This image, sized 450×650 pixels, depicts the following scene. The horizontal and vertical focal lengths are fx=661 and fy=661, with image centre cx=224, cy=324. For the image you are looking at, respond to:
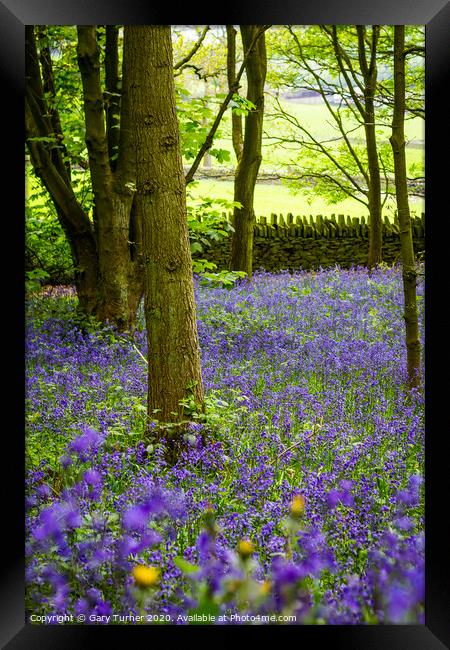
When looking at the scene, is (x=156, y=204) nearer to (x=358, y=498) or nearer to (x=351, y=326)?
(x=358, y=498)

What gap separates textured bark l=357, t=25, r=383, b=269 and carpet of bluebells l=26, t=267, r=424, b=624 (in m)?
1.77

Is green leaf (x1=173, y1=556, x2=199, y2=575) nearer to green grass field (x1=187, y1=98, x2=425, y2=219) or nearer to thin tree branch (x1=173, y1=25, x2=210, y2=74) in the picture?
green grass field (x1=187, y1=98, x2=425, y2=219)

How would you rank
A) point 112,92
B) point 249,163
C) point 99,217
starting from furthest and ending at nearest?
point 249,163 < point 112,92 < point 99,217

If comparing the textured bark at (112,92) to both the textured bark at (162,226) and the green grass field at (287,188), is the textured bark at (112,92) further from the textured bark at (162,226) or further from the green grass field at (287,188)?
the textured bark at (162,226)

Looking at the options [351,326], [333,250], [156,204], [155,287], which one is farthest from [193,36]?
[333,250]

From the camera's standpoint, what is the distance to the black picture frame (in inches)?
112

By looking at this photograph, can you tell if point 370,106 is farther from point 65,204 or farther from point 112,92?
point 65,204

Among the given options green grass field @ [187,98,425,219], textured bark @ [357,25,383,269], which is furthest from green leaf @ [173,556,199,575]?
textured bark @ [357,25,383,269]

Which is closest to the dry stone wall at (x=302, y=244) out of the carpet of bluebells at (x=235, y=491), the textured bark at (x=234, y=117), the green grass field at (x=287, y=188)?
the green grass field at (x=287, y=188)

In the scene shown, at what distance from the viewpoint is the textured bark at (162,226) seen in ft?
12.4

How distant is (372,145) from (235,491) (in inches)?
177

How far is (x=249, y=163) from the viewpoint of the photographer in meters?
7.95
